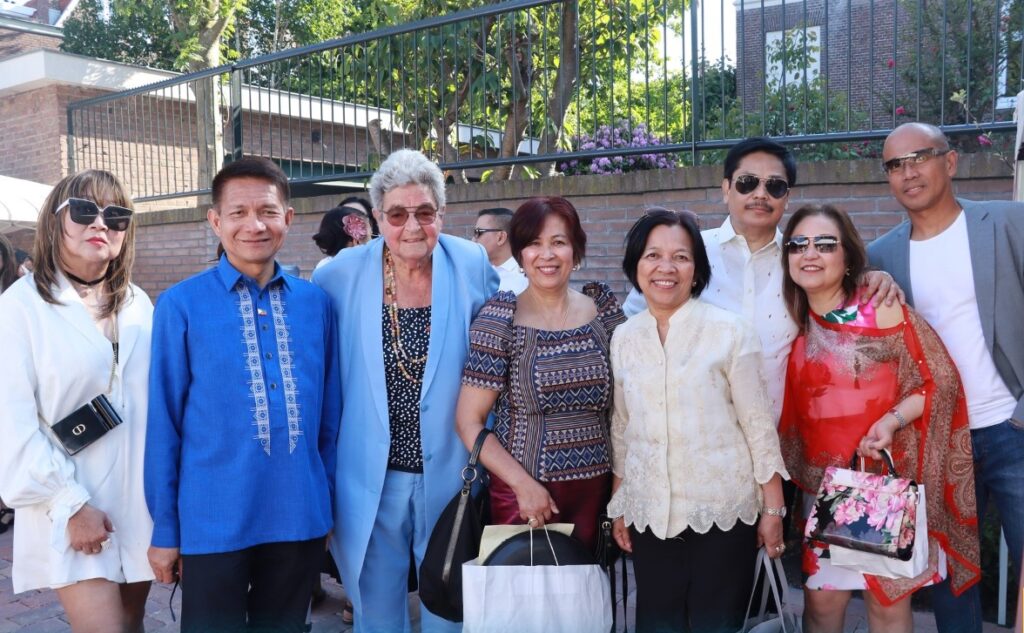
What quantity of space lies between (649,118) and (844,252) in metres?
3.24

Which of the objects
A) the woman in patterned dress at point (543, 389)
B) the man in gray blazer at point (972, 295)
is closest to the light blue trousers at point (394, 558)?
the woman in patterned dress at point (543, 389)

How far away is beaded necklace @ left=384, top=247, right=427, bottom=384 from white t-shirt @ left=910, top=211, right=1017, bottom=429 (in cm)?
186

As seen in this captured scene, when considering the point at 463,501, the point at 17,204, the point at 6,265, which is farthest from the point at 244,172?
the point at 17,204

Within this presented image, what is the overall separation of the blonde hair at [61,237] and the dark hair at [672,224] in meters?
1.71

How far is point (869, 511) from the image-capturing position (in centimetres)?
272

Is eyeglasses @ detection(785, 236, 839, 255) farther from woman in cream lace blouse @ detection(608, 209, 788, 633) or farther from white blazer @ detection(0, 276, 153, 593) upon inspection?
white blazer @ detection(0, 276, 153, 593)

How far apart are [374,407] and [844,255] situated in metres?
1.74

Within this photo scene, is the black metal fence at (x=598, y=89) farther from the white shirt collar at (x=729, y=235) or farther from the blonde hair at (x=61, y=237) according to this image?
the blonde hair at (x=61, y=237)

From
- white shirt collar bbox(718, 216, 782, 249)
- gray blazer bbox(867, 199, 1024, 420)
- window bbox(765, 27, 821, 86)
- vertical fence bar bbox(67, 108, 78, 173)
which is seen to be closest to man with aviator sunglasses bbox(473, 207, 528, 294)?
window bbox(765, 27, 821, 86)

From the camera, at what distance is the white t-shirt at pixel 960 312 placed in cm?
295

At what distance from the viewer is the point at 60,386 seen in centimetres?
262

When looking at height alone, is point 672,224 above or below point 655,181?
below

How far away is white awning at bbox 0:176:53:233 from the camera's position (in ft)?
31.1

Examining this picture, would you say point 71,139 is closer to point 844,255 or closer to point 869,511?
point 844,255
